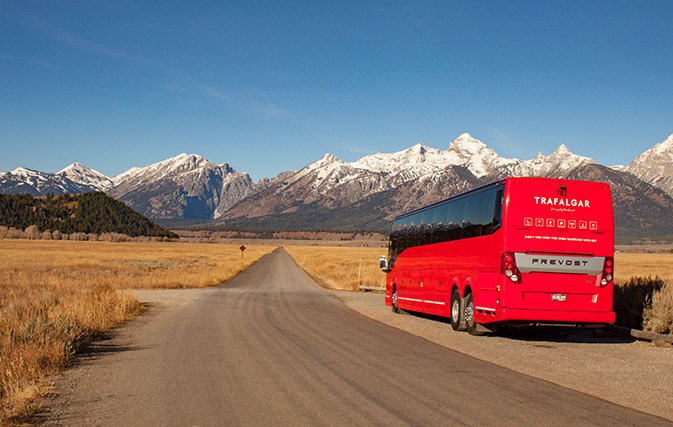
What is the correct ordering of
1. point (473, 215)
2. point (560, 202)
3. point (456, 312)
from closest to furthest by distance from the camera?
point (560, 202)
point (473, 215)
point (456, 312)

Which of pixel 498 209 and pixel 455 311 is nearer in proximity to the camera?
pixel 498 209

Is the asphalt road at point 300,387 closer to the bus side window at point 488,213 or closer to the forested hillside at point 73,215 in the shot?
the bus side window at point 488,213

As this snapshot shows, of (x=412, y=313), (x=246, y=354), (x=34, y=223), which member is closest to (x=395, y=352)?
(x=246, y=354)

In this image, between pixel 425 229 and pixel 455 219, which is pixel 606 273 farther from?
pixel 425 229

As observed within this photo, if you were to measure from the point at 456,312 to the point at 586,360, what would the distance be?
175 inches

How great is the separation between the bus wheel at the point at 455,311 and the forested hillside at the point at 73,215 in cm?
17231

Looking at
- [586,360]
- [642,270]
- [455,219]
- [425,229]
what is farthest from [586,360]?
[642,270]

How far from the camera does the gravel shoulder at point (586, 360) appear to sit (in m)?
7.15

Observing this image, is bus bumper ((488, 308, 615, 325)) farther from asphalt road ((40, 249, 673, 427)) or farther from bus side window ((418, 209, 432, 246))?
bus side window ((418, 209, 432, 246))

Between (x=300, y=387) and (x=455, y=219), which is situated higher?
(x=455, y=219)

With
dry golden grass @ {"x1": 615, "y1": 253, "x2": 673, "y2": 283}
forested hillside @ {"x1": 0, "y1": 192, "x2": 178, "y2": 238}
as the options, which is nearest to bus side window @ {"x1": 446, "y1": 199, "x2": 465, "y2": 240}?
dry golden grass @ {"x1": 615, "y1": 253, "x2": 673, "y2": 283}

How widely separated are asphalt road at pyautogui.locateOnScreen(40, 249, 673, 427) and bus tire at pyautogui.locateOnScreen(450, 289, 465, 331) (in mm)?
2041

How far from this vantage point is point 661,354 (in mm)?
10344

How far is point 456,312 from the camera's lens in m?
13.9
